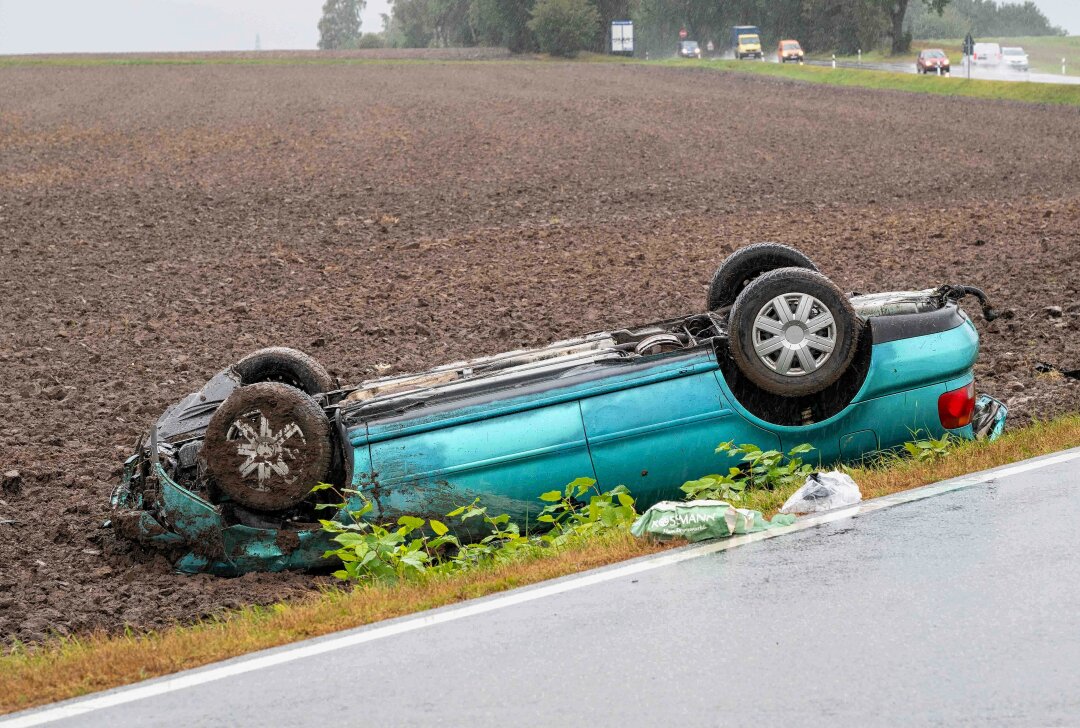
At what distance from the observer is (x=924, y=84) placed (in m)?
52.1

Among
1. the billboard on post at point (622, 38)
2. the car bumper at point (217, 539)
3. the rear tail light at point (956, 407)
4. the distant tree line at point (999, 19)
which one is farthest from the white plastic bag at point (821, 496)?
the distant tree line at point (999, 19)

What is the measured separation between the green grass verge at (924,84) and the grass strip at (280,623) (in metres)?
37.8

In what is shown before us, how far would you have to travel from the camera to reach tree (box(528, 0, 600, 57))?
3713 inches

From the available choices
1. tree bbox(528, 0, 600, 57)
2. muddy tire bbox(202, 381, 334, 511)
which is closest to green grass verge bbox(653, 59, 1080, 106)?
tree bbox(528, 0, 600, 57)

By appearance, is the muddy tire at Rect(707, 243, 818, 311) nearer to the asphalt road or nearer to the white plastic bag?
the white plastic bag

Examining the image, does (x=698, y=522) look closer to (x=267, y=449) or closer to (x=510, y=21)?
(x=267, y=449)

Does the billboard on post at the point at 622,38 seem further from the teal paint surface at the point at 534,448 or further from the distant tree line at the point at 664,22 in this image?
the teal paint surface at the point at 534,448

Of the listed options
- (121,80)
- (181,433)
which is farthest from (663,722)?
(121,80)

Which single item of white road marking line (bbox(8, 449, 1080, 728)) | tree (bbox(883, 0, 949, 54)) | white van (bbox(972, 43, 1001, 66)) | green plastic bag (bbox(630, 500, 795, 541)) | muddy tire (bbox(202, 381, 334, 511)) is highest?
tree (bbox(883, 0, 949, 54))

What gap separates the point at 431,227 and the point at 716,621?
1583 centimetres

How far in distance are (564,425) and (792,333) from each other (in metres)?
1.41

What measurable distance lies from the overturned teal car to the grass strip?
1.48ft

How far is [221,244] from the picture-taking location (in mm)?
19875

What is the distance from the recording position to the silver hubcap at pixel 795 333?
295 inches
